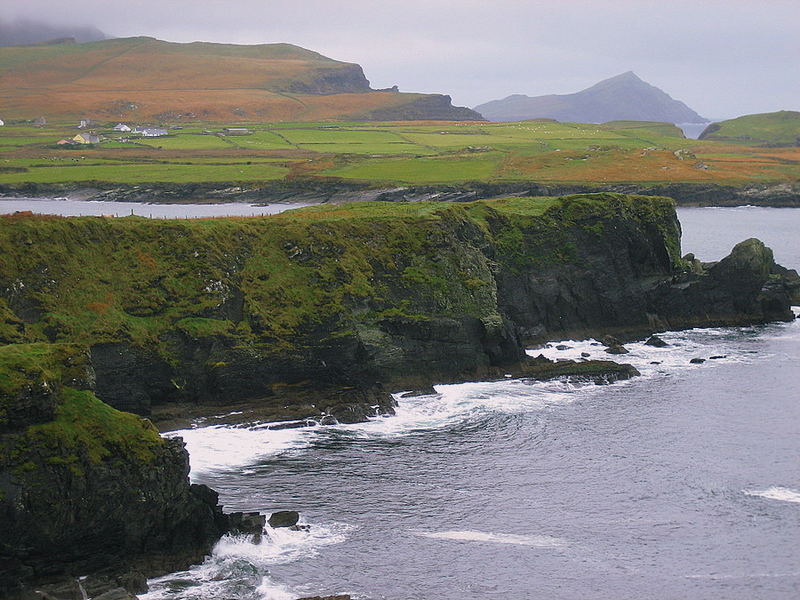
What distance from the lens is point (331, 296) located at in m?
58.5

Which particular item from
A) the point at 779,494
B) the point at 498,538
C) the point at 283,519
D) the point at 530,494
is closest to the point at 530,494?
the point at 530,494

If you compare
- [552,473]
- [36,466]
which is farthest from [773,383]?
[36,466]

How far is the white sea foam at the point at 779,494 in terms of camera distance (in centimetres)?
4091

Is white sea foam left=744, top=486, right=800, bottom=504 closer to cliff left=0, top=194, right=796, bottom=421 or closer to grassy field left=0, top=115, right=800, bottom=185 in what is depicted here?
cliff left=0, top=194, right=796, bottom=421

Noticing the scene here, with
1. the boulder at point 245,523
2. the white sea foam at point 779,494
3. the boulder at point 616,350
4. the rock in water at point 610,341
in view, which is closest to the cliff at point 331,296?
the rock in water at point 610,341

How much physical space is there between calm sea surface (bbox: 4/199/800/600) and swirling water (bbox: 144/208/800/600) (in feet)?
0.31

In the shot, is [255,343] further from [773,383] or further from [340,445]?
[773,383]

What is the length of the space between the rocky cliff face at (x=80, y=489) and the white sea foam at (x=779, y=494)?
2202 centimetres

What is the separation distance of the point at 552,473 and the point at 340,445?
32.7ft

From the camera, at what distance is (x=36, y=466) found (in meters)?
31.3

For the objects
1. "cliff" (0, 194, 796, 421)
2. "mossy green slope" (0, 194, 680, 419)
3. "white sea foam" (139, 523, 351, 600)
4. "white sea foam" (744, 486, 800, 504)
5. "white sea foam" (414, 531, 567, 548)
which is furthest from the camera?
"cliff" (0, 194, 796, 421)

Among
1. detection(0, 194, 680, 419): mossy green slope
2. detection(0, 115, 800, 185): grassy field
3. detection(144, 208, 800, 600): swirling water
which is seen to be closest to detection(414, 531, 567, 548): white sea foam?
detection(144, 208, 800, 600): swirling water

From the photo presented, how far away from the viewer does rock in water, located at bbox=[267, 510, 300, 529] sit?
36.8 metres

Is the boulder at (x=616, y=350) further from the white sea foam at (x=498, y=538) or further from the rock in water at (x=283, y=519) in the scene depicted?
the rock in water at (x=283, y=519)
